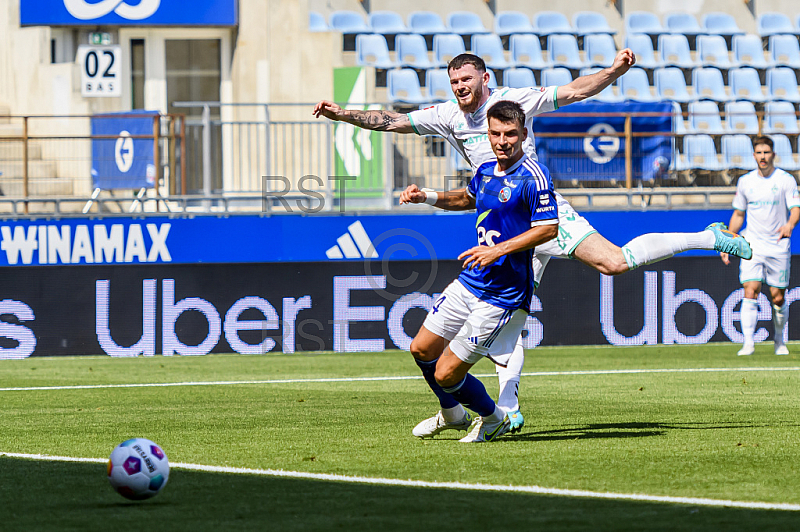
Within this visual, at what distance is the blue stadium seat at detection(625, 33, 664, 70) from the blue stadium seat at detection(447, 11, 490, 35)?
2.87 m

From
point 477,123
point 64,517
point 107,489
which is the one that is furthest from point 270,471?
point 477,123

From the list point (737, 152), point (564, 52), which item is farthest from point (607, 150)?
point (564, 52)

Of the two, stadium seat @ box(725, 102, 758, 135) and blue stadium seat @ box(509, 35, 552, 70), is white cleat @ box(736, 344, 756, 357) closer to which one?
stadium seat @ box(725, 102, 758, 135)

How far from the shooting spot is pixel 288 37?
19922mm

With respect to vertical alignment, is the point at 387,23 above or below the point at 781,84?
above

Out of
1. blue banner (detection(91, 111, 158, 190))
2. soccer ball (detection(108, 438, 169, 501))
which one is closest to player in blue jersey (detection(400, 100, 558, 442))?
soccer ball (detection(108, 438, 169, 501))

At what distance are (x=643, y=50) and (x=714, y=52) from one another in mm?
1439

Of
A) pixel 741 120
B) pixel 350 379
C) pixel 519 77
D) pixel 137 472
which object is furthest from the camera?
pixel 519 77

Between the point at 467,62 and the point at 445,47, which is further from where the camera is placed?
the point at 445,47

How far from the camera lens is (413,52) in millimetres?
20219

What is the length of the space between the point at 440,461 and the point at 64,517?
6.80ft

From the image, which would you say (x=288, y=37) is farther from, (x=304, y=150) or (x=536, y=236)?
(x=536, y=236)

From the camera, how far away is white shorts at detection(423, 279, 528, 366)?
6160 mm

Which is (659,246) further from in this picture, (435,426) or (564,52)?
(564,52)
